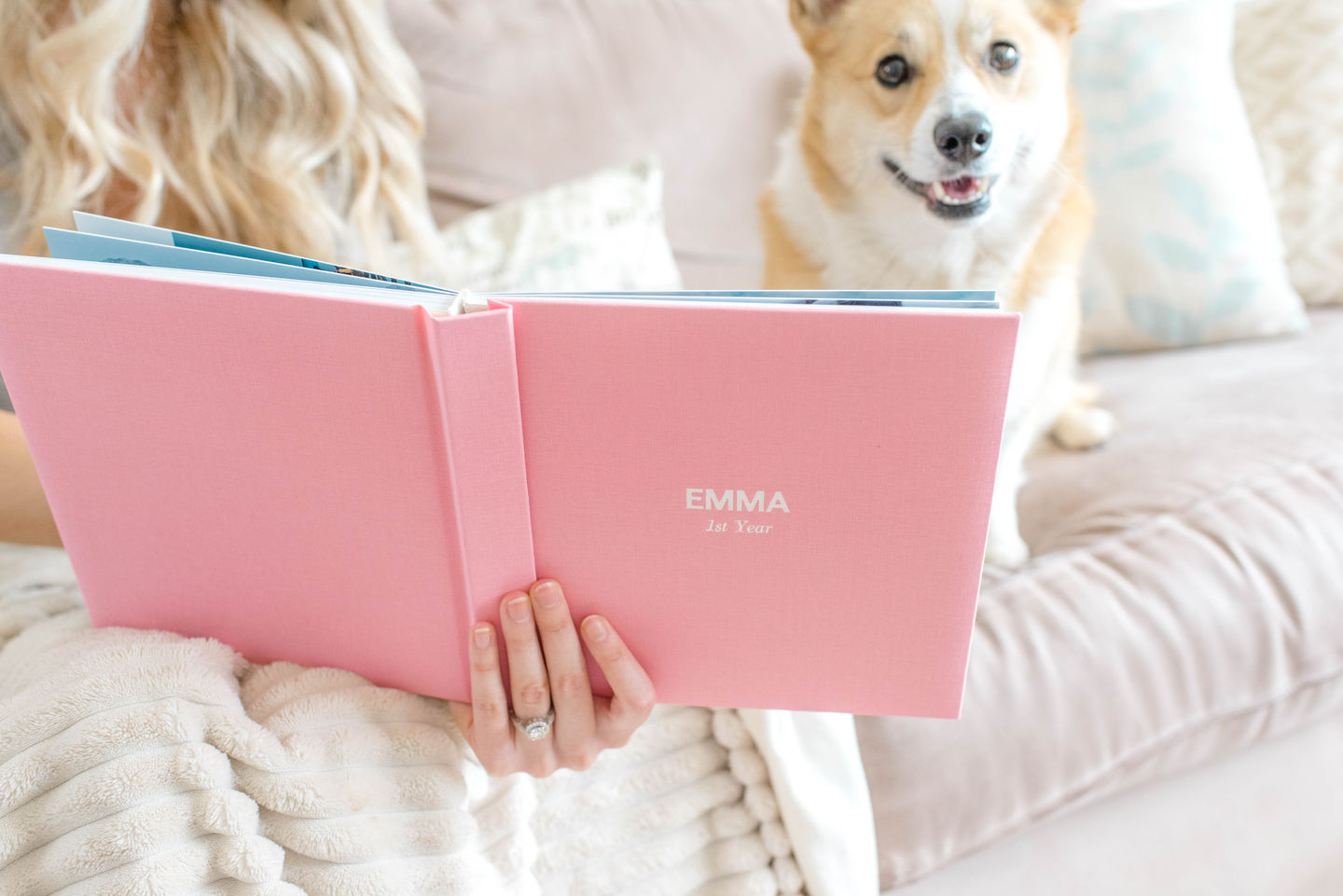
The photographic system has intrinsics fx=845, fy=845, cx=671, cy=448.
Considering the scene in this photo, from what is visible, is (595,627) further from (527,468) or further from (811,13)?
(811,13)

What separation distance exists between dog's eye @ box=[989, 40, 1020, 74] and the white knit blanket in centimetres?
73

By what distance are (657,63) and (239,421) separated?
0.99 m

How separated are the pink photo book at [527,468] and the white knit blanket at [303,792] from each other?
0.05 m

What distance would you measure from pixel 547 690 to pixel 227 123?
89 centimetres

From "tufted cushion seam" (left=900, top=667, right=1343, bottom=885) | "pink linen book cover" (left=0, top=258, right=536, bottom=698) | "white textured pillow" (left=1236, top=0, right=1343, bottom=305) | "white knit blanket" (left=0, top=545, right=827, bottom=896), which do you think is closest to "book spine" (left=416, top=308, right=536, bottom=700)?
"pink linen book cover" (left=0, top=258, right=536, bottom=698)

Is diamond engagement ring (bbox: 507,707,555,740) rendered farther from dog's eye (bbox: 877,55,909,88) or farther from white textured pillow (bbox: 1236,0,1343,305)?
white textured pillow (bbox: 1236,0,1343,305)

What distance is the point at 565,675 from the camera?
60cm

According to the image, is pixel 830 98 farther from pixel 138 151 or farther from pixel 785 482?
pixel 138 151

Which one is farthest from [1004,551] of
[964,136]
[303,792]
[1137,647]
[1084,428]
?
[303,792]

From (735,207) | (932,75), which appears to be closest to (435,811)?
(932,75)

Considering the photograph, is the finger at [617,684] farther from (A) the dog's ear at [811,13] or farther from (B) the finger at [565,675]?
(A) the dog's ear at [811,13]


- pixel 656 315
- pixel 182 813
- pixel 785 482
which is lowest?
pixel 182 813

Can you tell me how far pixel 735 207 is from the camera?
136 cm

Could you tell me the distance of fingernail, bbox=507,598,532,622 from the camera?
56cm
